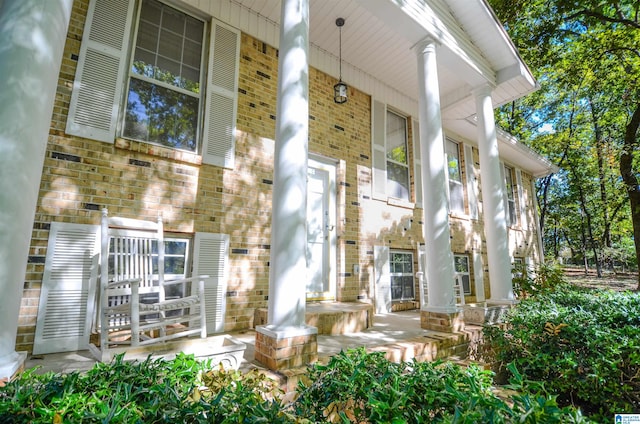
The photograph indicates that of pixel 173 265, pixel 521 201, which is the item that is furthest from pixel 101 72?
pixel 521 201

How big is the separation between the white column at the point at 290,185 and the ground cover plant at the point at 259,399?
863 mm

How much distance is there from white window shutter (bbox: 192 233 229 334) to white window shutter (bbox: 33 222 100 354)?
88 cm

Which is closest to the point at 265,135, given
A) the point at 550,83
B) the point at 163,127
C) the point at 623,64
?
the point at 163,127

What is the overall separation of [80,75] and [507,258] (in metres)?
5.54

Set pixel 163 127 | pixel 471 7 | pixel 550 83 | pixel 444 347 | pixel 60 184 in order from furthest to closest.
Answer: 1. pixel 550 83
2. pixel 471 7
3. pixel 163 127
4. pixel 444 347
5. pixel 60 184

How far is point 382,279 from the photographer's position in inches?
193

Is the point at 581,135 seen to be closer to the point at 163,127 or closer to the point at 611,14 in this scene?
the point at 611,14

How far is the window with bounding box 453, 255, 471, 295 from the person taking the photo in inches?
257

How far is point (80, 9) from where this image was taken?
9.75ft

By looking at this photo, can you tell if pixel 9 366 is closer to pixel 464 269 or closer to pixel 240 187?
pixel 240 187

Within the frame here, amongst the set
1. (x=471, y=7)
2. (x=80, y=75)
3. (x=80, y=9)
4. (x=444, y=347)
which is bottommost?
(x=444, y=347)

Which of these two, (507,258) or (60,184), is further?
(507,258)

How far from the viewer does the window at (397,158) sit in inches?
217

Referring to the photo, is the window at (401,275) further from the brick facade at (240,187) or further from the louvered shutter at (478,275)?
the louvered shutter at (478,275)
